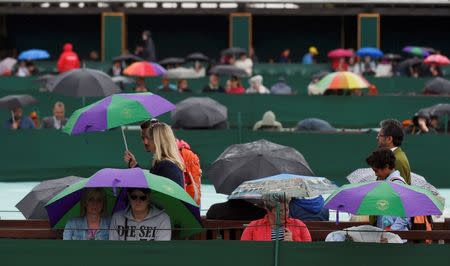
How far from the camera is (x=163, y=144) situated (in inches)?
436

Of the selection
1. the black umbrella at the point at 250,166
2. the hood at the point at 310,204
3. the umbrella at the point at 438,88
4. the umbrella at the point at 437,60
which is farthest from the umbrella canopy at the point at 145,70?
the hood at the point at 310,204

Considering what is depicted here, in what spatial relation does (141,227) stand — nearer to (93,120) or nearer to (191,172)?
(191,172)

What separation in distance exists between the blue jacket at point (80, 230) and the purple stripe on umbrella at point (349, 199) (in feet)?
5.61

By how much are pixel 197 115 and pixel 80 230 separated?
1114 cm

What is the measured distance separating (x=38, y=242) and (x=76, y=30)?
36.1 meters

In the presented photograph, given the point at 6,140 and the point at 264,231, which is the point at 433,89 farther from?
the point at 264,231

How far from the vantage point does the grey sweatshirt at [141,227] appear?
32.7 ft

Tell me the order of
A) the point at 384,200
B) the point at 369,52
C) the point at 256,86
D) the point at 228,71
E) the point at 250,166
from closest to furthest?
1. the point at 384,200
2. the point at 250,166
3. the point at 256,86
4. the point at 228,71
5. the point at 369,52

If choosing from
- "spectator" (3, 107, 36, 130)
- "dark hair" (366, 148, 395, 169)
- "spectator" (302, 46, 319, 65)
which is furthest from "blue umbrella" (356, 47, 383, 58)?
"dark hair" (366, 148, 395, 169)

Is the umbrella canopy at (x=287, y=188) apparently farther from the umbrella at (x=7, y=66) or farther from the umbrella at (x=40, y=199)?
the umbrella at (x=7, y=66)

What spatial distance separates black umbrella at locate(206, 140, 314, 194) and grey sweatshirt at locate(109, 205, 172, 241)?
349cm

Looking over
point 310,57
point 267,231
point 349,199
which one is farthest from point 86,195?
point 310,57

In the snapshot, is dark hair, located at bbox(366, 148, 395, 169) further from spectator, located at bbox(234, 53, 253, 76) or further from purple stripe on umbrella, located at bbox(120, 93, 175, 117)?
spectator, located at bbox(234, 53, 253, 76)

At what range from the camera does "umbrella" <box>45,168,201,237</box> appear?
9.80 m
